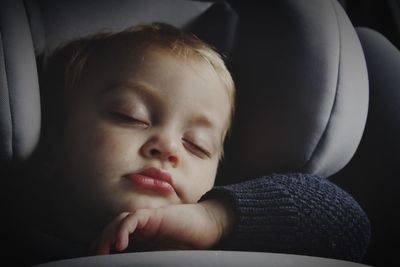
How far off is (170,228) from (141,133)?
0.08m

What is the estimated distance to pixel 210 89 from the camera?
486 millimetres

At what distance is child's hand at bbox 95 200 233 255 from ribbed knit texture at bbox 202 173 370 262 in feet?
0.04

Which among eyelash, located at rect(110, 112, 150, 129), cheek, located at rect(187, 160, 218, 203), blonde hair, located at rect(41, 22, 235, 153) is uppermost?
blonde hair, located at rect(41, 22, 235, 153)

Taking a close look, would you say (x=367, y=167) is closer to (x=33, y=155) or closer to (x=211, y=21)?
(x=211, y=21)

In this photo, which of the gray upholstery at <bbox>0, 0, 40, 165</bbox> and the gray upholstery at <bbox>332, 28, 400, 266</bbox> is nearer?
the gray upholstery at <bbox>0, 0, 40, 165</bbox>

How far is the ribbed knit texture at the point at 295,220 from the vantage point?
43cm

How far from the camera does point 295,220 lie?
0.44 meters

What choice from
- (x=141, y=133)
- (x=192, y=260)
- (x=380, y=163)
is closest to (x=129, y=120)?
(x=141, y=133)

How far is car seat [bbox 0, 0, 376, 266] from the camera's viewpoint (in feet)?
1.59

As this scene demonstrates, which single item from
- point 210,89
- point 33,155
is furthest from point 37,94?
point 210,89

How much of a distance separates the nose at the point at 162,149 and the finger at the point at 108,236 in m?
0.05

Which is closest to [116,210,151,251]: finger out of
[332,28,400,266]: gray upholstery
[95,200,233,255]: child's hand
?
[95,200,233,255]: child's hand

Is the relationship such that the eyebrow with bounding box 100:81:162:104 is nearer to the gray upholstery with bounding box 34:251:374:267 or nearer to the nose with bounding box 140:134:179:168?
the nose with bounding box 140:134:179:168

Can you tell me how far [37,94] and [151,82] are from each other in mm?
94
